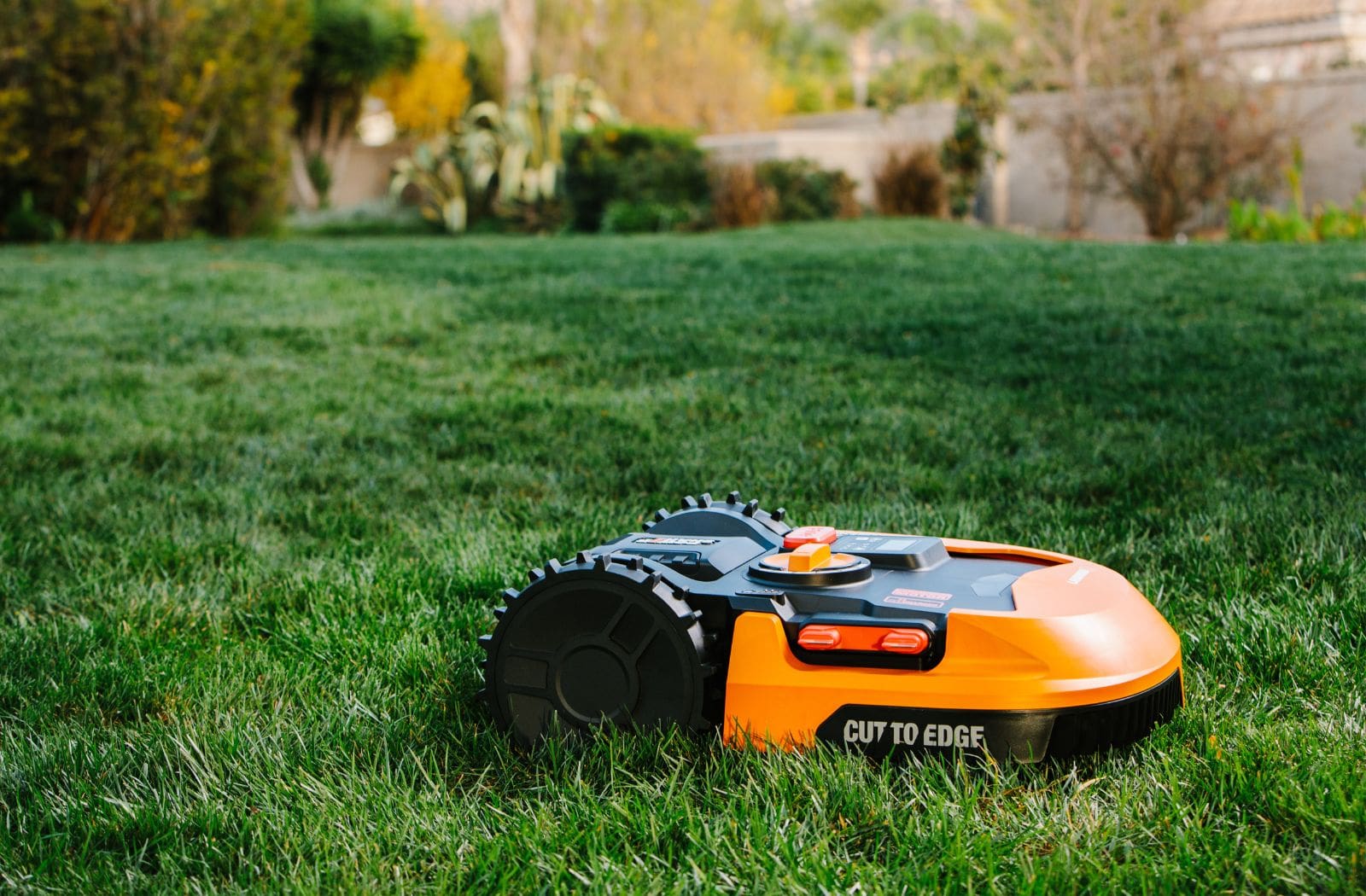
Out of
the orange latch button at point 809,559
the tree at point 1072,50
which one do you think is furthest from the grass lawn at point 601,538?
the tree at point 1072,50

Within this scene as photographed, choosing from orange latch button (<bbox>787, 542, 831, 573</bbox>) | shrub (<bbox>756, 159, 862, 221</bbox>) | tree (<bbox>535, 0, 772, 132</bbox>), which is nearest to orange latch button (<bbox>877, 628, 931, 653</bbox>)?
orange latch button (<bbox>787, 542, 831, 573</bbox>)

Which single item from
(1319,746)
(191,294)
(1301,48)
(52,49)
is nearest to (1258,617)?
(1319,746)

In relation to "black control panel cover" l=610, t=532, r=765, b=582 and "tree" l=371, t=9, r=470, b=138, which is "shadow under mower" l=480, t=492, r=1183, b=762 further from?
"tree" l=371, t=9, r=470, b=138

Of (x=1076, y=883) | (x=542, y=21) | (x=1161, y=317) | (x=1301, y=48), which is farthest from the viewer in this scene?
(x=542, y=21)

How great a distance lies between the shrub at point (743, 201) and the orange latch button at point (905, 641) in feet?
46.3

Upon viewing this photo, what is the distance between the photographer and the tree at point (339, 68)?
24562 millimetres

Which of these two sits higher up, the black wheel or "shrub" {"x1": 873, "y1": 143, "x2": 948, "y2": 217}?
"shrub" {"x1": 873, "y1": 143, "x2": 948, "y2": 217}

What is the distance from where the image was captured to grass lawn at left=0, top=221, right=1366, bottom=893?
5.29 feet

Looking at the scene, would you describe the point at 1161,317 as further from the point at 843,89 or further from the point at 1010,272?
the point at 843,89

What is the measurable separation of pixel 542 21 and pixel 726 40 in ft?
13.9

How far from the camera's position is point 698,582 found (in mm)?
1841

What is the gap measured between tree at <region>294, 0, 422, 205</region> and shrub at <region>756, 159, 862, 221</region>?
11.8 m

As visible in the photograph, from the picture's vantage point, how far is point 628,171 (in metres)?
16.1

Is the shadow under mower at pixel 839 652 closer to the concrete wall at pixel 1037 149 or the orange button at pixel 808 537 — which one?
the orange button at pixel 808 537
